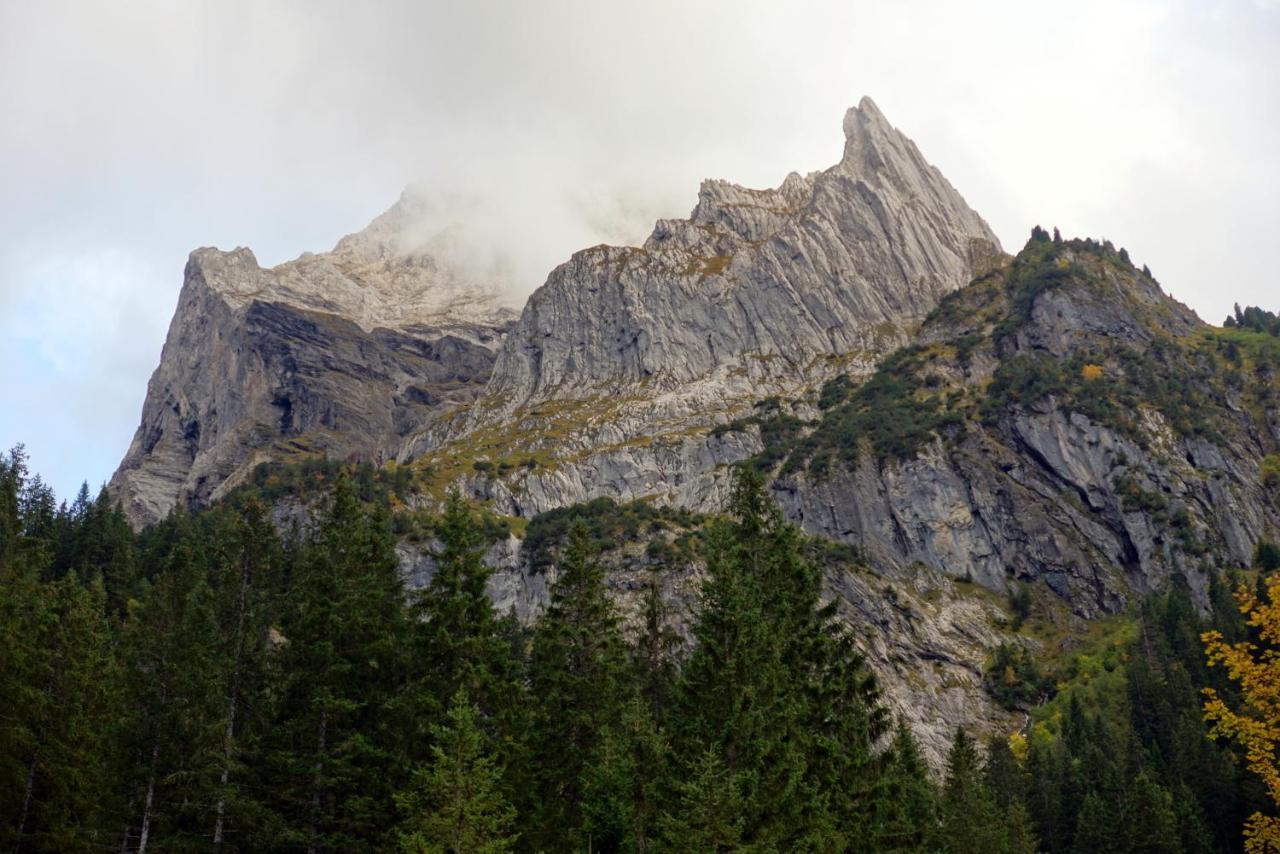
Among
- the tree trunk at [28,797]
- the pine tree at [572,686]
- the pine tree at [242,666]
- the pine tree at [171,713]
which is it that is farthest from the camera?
the tree trunk at [28,797]

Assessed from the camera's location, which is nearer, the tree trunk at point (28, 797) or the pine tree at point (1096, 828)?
the tree trunk at point (28, 797)

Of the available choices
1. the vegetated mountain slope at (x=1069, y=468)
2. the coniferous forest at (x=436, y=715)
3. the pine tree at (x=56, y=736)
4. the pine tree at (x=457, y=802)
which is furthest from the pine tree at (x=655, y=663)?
the vegetated mountain slope at (x=1069, y=468)

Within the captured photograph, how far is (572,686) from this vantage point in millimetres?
45312

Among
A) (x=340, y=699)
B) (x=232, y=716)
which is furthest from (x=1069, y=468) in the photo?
(x=232, y=716)

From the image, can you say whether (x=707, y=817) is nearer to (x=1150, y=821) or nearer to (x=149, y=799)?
(x=149, y=799)

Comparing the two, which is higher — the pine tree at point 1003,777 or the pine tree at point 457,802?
the pine tree at point 1003,777

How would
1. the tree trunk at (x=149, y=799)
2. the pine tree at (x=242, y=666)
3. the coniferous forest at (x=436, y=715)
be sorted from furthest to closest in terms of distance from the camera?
the tree trunk at (x=149, y=799) < the pine tree at (x=242, y=666) < the coniferous forest at (x=436, y=715)

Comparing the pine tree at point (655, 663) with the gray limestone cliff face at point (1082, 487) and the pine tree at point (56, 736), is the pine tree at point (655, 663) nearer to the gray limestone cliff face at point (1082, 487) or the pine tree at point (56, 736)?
the pine tree at point (56, 736)

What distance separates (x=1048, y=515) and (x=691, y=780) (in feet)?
476

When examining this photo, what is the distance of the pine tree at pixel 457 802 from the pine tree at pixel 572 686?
7.08 meters

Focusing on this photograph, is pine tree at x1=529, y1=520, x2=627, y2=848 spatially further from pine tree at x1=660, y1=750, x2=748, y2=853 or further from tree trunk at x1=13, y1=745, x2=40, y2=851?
tree trunk at x1=13, y1=745, x2=40, y2=851

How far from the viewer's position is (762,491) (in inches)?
2010

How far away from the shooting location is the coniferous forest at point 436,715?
120 feet

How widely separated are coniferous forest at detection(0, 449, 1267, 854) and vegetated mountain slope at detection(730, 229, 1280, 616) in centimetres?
11699
